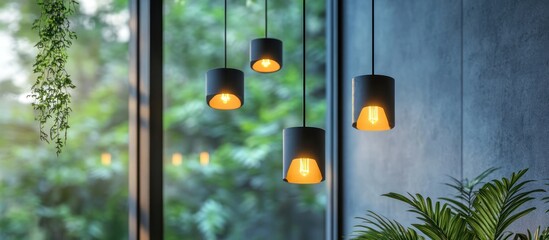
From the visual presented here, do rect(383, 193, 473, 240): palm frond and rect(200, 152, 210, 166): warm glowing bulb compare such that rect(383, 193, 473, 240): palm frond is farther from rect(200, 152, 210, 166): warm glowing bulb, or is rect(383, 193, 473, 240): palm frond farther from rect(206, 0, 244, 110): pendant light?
rect(200, 152, 210, 166): warm glowing bulb

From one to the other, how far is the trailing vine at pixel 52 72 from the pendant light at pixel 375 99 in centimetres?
143

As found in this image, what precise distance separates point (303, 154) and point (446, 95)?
1.15 metres

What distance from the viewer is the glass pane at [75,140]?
2699 mm

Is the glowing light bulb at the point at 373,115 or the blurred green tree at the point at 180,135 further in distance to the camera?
the blurred green tree at the point at 180,135

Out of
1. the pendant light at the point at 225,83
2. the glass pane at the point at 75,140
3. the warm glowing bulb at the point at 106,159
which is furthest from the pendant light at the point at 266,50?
the warm glowing bulb at the point at 106,159

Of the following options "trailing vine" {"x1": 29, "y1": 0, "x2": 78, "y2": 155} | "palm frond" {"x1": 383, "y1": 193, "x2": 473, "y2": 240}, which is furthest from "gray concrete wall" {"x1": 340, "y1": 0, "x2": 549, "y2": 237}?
"trailing vine" {"x1": 29, "y1": 0, "x2": 78, "y2": 155}

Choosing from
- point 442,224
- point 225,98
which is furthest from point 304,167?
point 225,98

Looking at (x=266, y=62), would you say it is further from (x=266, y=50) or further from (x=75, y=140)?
(x=75, y=140)

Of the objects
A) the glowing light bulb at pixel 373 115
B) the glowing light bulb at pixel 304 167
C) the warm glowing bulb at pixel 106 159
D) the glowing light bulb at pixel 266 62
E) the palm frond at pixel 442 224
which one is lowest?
the palm frond at pixel 442 224

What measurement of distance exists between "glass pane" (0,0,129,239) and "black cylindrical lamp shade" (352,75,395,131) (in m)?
1.45

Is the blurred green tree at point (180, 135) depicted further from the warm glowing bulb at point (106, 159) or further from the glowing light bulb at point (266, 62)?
the glowing light bulb at point (266, 62)

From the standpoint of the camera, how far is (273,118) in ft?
11.8

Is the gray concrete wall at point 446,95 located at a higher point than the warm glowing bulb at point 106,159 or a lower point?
higher

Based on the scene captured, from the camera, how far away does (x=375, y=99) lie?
6.48 ft
